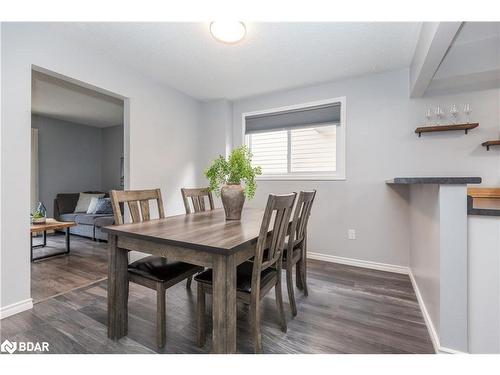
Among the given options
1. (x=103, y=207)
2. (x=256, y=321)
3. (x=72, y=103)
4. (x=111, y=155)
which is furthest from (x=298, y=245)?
(x=111, y=155)

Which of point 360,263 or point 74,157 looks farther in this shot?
point 74,157

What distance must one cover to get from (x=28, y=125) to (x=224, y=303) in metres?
2.14

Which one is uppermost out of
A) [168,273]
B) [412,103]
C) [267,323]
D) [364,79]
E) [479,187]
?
[364,79]

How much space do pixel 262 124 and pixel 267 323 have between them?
2.78m

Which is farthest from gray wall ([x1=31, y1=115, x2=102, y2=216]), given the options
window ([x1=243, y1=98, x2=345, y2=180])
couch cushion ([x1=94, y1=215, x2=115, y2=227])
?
window ([x1=243, y1=98, x2=345, y2=180])

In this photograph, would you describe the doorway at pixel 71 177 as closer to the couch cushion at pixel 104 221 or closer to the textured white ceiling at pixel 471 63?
the couch cushion at pixel 104 221

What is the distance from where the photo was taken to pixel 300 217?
1.97 meters

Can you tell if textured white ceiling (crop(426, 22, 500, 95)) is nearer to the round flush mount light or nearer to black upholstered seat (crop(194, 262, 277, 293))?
the round flush mount light

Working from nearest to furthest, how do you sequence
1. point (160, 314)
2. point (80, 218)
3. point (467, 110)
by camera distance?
point (160, 314), point (467, 110), point (80, 218)

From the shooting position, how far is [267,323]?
1.78 metres

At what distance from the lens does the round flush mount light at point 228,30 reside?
189cm

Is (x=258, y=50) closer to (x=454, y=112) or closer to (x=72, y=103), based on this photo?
(x=454, y=112)
